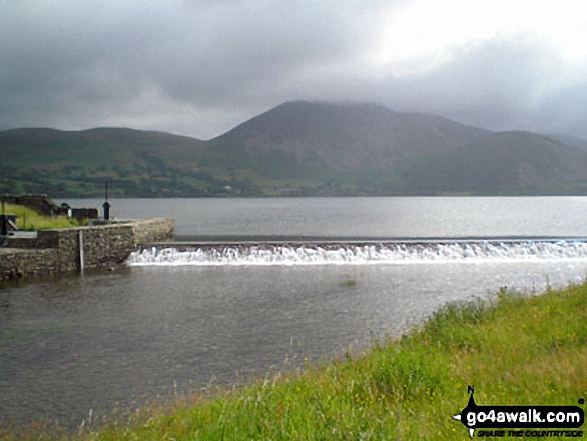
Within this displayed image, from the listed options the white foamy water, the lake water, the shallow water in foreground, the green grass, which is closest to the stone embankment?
the white foamy water

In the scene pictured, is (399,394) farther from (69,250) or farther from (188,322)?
(69,250)

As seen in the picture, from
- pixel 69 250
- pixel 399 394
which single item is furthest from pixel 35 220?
pixel 399 394

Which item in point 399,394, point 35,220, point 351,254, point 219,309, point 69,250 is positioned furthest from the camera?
point 35,220

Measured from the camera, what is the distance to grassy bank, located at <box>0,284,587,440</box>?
645cm

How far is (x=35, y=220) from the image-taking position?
4166cm

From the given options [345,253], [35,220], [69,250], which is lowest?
[345,253]

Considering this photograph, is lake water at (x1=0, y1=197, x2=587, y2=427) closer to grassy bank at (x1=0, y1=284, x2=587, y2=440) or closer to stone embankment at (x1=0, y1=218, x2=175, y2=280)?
stone embankment at (x1=0, y1=218, x2=175, y2=280)

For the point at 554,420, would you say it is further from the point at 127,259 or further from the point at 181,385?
the point at 127,259

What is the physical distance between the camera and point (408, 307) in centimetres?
1959

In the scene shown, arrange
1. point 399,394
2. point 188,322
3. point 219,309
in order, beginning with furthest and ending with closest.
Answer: point 219,309
point 188,322
point 399,394

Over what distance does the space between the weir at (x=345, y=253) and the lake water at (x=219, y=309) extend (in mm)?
88

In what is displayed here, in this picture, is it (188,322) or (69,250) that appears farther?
(69,250)

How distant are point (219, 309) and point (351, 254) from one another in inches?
619

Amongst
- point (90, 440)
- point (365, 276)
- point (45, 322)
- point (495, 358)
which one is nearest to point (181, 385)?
point (90, 440)
